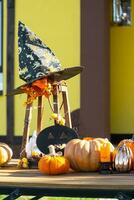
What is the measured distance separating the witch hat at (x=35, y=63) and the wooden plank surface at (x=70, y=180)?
0.75 m

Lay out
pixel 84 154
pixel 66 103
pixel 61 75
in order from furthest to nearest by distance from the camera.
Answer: pixel 66 103, pixel 61 75, pixel 84 154

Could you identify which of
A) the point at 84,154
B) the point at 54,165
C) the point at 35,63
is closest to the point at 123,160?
the point at 84,154

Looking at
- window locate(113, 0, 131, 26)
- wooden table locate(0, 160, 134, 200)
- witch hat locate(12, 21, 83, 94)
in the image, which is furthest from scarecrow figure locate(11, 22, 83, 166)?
window locate(113, 0, 131, 26)

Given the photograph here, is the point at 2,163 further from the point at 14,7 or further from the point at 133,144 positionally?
the point at 14,7

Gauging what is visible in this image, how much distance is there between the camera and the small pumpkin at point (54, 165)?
11.1ft

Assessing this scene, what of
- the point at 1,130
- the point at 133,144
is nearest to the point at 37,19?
the point at 1,130

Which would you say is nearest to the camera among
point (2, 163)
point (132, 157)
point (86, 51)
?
point (132, 157)

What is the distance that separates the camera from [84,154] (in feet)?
11.4

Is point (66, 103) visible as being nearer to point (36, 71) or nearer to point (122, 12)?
point (36, 71)

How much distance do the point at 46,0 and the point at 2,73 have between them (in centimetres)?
125

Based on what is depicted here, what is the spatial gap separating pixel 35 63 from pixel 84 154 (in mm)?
815

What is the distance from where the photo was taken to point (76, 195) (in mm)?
2980

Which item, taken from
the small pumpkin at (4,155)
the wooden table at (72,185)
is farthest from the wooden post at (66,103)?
the wooden table at (72,185)

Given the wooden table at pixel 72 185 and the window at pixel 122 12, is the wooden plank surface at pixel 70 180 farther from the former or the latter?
the window at pixel 122 12
